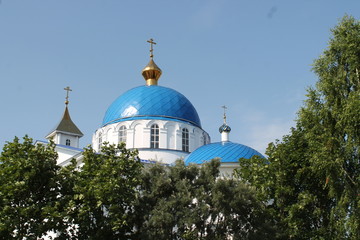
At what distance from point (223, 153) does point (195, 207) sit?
337 inches

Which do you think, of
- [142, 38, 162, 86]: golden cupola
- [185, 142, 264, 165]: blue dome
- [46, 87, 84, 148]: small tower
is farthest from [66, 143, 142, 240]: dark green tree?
[46, 87, 84, 148]: small tower

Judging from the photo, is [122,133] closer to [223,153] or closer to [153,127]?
[153,127]

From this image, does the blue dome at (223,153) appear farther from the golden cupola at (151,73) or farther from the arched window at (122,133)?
the golden cupola at (151,73)

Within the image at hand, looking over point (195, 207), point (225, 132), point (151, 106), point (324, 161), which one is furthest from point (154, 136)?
point (324, 161)

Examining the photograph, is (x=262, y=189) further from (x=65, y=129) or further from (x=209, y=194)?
(x=65, y=129)

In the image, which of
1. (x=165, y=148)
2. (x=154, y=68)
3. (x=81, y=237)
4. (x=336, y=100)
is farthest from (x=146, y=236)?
(x=154, y=68)

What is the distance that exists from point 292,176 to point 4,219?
10.1m

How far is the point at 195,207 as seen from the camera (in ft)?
49.8

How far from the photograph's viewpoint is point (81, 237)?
14805mm

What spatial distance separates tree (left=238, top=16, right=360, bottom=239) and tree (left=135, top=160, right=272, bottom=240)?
1506 mm

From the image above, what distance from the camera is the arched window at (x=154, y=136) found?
26.9 metres

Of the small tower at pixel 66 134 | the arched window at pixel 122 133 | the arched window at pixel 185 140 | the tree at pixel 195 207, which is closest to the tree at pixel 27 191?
the tree at pixel 195 207

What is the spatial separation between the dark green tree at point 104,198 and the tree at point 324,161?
485cm

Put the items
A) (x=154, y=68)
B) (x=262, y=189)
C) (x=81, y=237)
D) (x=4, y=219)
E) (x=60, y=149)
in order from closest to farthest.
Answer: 1. (x=4, y=219)
2. (x=81, y=237)
3. (x=262, y=189)
4. (x=60, y=149)
5. (x=154, y=68)
